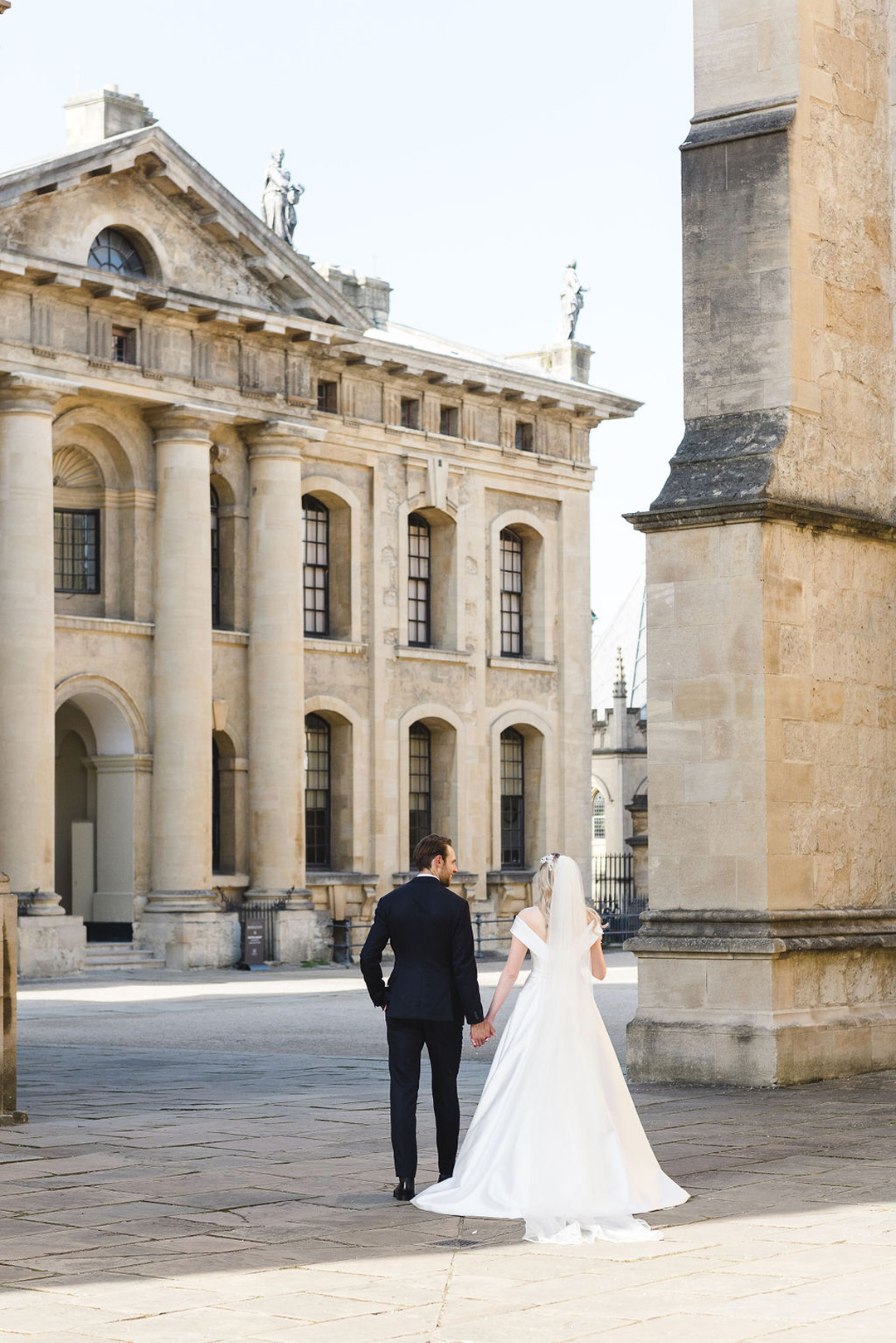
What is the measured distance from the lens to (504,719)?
45.0 m

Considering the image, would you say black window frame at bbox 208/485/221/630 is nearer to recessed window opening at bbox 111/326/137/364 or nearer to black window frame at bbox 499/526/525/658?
recessed window opening at bbox 111/326/137/364

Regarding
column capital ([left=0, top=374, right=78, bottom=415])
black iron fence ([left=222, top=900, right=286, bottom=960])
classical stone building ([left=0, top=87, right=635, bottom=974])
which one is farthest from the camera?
black iron fence ([left=222, top=900, right=286, bottom=960])

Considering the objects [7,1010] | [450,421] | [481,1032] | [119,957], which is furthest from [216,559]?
[481,1032]

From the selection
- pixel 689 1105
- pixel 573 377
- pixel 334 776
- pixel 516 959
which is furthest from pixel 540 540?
pixel 516 959

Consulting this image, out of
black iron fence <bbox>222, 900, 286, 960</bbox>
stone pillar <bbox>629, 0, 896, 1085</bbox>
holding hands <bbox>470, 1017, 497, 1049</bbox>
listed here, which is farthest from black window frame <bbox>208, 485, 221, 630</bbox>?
holding hands <bbox>470, 1017, 497, 1049</bbox>

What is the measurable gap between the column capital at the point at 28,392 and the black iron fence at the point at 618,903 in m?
16.1

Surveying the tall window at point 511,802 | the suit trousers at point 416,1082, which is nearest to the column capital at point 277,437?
the tall window at point 511,802

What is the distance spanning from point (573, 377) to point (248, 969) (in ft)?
55.3

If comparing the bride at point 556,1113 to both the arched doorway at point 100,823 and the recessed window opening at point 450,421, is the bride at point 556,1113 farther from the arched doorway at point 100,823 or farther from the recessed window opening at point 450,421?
the recessed window opening at point 450,421

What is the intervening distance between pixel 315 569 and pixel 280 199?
25.2 ft

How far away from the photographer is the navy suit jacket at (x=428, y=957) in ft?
33.8

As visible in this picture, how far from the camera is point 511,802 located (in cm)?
4594

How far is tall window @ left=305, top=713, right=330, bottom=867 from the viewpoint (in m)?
41.6

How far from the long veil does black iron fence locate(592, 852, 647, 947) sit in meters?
33.7
